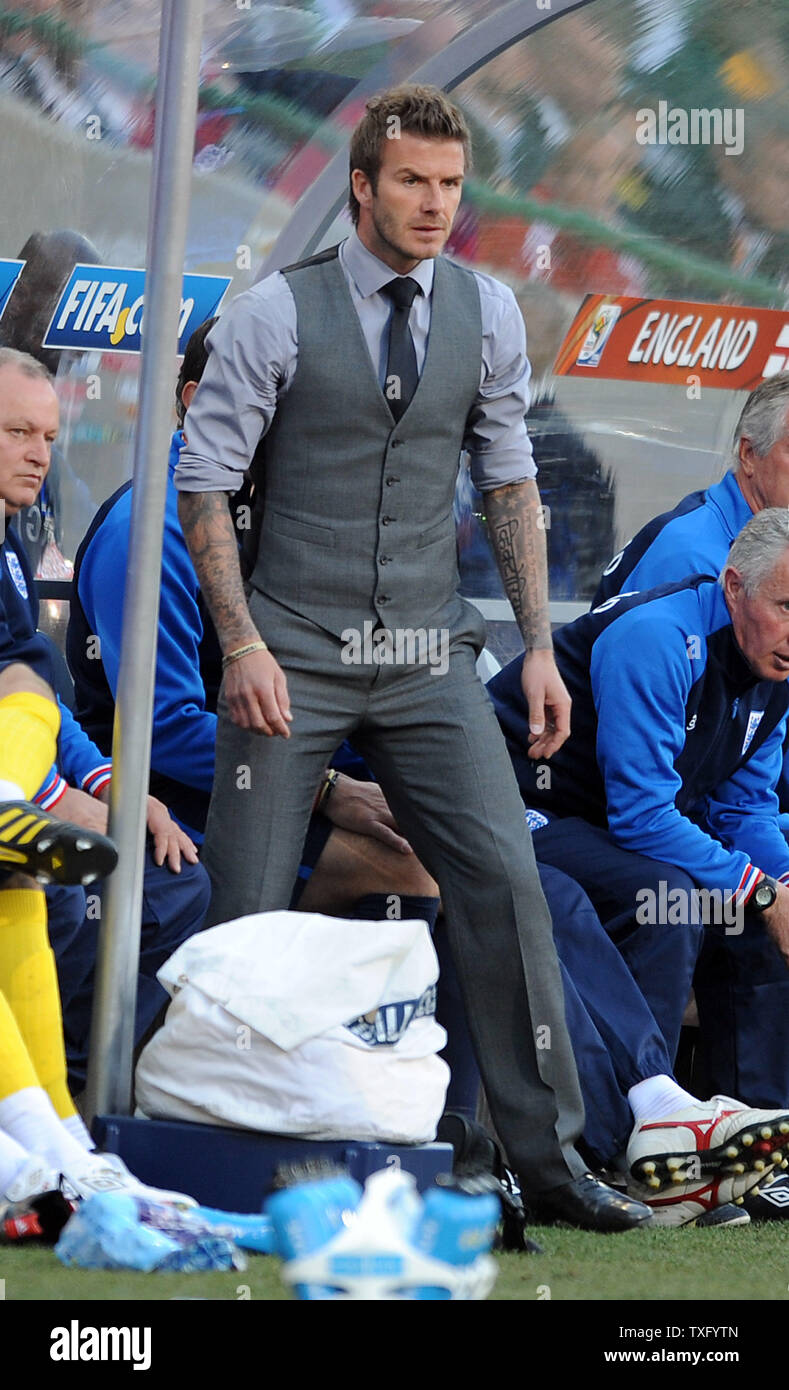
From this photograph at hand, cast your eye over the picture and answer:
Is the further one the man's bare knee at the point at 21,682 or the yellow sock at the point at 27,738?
the man's bare knee at the point at 21,682

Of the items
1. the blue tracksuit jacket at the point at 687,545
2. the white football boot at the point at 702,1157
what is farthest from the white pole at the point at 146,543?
the blue tracksuit jacket at the point at 687,545

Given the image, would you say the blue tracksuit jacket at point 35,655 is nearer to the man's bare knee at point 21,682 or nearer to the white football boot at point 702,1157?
the man's bare knee at point 21,682

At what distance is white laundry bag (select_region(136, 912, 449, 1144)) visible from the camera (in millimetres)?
2504

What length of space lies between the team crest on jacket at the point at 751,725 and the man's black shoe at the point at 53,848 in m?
1.64

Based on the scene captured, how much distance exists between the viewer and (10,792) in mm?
2607

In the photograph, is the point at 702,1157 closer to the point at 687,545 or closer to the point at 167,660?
the point at 167,660

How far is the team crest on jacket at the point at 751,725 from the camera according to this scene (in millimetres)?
3738

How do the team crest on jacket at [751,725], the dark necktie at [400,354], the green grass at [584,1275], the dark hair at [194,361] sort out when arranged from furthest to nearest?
the team crest on jacket at [751,725]
the dark hair at [194,361]
the dark necktie at [400,354]
the green grass at [584,1275]

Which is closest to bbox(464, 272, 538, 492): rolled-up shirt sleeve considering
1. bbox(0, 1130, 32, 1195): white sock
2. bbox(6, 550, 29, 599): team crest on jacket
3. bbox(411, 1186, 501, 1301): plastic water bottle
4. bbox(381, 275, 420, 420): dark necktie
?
bbox(381, 275, 420, 420): dark necktie

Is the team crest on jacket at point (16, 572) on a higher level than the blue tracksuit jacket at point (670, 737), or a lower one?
higher

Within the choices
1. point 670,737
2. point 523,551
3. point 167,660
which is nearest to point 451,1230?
point 523,551

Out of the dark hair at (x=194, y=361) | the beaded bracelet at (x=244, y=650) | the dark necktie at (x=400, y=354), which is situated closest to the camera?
the beaded bracelet at (x=244, y=650)
